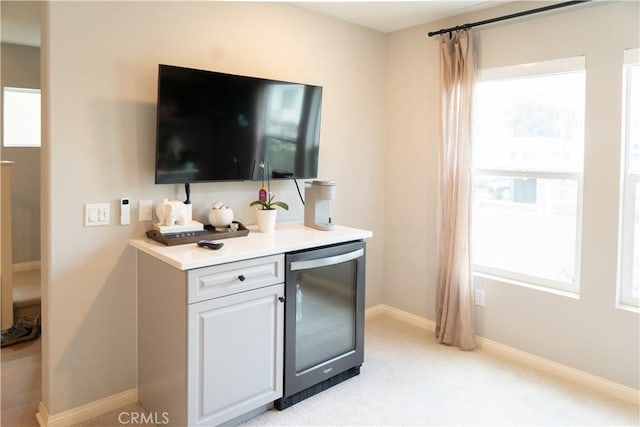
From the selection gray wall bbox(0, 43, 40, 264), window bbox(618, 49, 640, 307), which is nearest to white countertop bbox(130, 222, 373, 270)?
window bbox(618, 49, 640, 307)

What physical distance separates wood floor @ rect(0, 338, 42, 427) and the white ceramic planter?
1565 millimetres

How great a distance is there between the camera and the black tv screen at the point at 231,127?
233 cm

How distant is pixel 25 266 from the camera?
17.3 feet

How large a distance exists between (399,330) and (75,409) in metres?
2.32

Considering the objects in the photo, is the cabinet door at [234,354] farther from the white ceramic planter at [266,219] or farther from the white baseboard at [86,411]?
the white baseboard at [86,411]

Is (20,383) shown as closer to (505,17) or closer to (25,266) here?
(25,266)

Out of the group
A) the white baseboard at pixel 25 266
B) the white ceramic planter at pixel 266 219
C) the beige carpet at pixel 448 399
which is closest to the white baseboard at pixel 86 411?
the beige carpet at pixel 448 399

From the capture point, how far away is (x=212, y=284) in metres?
2.08

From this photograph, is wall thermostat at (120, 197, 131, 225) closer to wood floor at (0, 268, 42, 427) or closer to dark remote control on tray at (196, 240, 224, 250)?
dark remote control on tray at (196, 240, 224, 250)

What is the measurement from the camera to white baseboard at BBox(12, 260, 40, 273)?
17.1ft

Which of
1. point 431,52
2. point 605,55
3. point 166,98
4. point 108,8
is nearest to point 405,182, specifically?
point 431,52

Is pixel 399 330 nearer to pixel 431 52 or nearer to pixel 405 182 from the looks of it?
pixel 405 182

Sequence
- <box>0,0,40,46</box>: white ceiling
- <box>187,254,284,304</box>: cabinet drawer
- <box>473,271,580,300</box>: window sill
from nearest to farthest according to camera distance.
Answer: <box>187,254,284,304</box>: cabinet drawer
<box>473,271,580,300</box>: window sill
<box>0,0,40,46</box>: white ceiling

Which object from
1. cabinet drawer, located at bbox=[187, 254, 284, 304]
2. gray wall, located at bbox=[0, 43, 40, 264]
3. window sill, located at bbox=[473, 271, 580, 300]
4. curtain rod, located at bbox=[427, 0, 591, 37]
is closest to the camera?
cabinet drawer, located at bbox=[187, 254, 284, 304]
